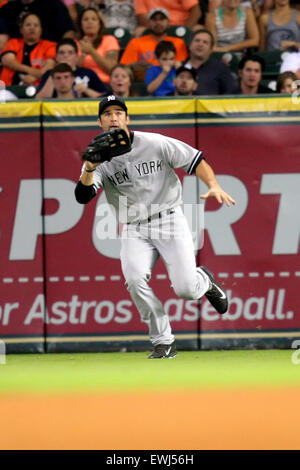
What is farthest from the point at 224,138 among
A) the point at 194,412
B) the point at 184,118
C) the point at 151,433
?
the point at 151,433

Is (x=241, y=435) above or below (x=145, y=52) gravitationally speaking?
below

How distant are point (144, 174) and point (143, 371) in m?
1.62

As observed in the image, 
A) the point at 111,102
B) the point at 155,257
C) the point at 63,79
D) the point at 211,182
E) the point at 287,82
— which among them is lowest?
the point at 155,257

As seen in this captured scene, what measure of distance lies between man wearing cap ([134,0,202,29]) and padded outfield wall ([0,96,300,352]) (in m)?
3.24

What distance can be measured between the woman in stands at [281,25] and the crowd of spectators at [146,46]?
0.04 feet

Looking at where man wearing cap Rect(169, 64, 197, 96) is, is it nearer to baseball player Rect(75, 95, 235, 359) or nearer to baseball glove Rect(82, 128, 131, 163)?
baseball player Rect(75, 95, 235, 359)

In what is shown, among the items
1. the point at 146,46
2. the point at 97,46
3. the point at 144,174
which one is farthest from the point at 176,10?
the point at 144,174

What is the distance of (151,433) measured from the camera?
5496 mm

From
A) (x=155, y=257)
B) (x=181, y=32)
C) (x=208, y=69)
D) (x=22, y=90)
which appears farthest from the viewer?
(x=181, y=32)

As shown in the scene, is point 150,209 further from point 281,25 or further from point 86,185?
point 281,25

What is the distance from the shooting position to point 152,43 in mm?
12211

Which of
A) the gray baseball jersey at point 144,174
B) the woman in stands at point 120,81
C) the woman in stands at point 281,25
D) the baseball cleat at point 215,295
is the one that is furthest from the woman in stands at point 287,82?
the baseball cleat at point 215,295

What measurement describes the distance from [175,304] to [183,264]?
165cm
